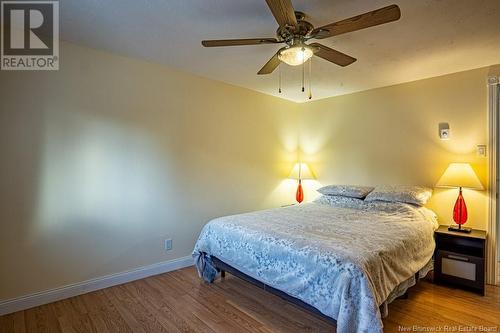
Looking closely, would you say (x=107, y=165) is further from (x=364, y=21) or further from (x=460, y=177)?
(x=460, y=177)

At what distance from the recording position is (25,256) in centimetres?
233

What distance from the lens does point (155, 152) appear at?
3.08 m

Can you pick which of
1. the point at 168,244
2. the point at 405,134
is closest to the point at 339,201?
the point at 405,134

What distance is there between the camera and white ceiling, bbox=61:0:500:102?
6.26 feet

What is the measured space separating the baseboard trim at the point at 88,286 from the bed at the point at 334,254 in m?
0.57

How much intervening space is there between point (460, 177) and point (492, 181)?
0.38 meters

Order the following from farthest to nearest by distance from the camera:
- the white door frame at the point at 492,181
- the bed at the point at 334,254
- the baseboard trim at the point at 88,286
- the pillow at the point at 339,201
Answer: the pillow at the point at 339,201, the white door frame at the point at 492,181, the baseboard trim at the point at 88,286, the bed at the point at 334,254

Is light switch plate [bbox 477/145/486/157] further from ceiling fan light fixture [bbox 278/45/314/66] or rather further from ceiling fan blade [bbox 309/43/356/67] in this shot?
ceiling fan light fixture [bbox 278/45/314/66]

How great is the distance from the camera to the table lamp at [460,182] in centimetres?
281

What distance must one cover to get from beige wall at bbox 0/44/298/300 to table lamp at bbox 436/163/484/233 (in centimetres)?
252

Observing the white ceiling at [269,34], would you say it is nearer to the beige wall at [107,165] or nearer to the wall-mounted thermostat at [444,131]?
the beige wall at [107,165]

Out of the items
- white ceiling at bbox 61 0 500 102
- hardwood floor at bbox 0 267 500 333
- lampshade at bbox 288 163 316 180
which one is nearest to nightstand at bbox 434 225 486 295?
hardwood floor at bbox 0 267 500 333

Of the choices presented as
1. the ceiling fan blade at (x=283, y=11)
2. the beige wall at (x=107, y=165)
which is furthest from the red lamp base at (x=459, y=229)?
the ceiling fan blade at (x=283, y=11)

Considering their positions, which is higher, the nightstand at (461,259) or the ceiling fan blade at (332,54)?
the ceiling fan blade at (332,54)
